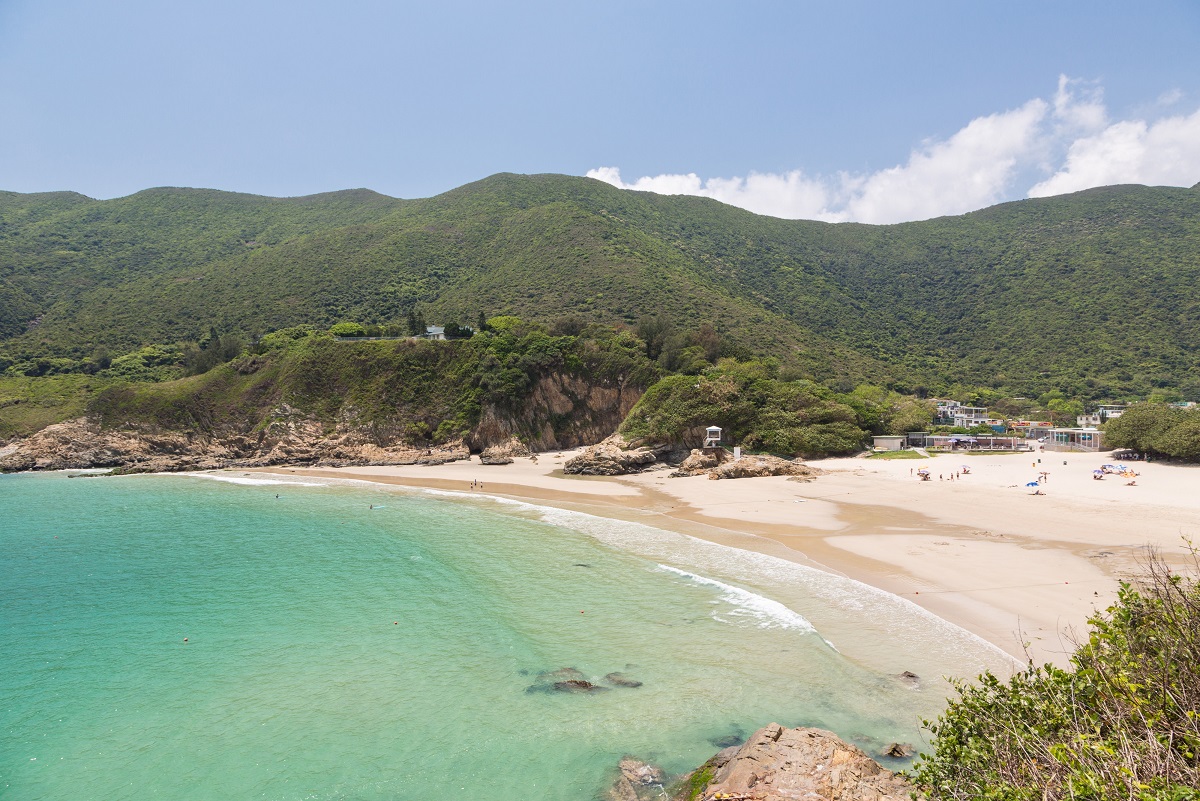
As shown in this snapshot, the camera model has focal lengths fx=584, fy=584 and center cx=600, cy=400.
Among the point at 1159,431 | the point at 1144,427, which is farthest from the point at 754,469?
the point at 1144,427

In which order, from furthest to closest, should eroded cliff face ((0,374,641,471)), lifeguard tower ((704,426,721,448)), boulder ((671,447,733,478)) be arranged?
eroded cliff face ((0,374,641,471)) < lifeguard tower ((704,426,721,448)) < boulder ((671,447,733,478))

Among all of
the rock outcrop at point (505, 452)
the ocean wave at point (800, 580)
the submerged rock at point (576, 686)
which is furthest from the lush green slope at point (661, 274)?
the submerged rock at point (576, 686)

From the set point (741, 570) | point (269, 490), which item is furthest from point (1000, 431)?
point (269, 490)

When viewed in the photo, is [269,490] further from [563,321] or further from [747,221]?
[747,221]

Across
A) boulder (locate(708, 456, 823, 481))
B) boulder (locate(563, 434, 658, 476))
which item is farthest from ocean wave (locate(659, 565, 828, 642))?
boulder (locate(563, 434, 658, 476))

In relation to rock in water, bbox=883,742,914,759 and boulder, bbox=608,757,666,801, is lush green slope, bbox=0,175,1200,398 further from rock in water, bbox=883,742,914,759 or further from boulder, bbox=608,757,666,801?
boulder, bbox=608,757,666,801

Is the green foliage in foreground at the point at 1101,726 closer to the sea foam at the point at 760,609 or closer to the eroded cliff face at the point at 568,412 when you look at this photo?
the sea foam at the point at 760,609
